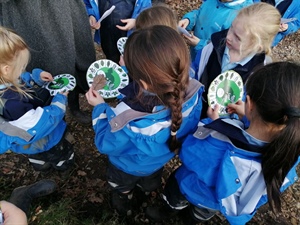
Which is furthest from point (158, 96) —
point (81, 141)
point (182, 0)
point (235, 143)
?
point (182, 0)

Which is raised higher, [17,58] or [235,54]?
[17,58]

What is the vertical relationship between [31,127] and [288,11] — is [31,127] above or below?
below

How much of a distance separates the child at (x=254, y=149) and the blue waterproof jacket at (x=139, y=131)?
184mm

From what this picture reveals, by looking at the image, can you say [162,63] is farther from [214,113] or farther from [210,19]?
[210,19]

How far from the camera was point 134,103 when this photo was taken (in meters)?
2.07

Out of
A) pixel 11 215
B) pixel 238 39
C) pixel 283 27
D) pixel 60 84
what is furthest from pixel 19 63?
pixel 283 27

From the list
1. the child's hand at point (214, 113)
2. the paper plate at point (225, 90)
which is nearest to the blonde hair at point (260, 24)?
the paper plate at point (225, 90)

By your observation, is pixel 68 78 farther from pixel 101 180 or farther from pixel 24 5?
pixel 101 180

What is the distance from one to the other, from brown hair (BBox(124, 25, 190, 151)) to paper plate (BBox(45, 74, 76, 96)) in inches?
41.0

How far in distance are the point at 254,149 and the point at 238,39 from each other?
1.17 m

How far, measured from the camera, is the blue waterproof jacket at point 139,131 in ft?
6.49

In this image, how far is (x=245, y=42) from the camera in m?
2.54

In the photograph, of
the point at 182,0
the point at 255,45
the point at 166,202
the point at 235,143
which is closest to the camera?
the point at 235,143

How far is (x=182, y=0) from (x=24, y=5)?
5232 millimetres
